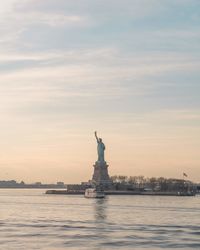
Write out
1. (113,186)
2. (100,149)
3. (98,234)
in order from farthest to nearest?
(113,186) → (100,149) → (98,234)

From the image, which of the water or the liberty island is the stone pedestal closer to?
the liberty island

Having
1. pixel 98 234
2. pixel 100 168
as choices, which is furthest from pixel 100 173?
pixel 98 234

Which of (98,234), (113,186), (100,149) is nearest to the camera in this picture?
(98,234)

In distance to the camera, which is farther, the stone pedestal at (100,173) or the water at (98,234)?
the stone pedestal at (100,173)

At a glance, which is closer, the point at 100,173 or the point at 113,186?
the point at 100,173

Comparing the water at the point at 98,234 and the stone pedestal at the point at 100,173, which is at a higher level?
the stone pedestal at the point at 100,173

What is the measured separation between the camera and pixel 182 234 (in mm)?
41844

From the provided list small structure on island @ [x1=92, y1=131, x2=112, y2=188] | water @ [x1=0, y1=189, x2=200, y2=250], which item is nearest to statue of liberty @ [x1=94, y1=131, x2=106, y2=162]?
small structure on island @ [x1=92, y1=131, x2=112, y2=188]

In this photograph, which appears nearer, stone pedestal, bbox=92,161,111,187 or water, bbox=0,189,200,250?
water, bbox=0,189,200,250

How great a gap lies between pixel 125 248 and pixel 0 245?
6706 millimetres

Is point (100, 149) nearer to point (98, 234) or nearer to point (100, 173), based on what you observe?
point (100, 173)

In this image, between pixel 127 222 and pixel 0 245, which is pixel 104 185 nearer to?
pixel 127 222

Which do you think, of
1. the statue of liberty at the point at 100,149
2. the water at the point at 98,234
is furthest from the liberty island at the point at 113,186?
the water at the point at 98,234

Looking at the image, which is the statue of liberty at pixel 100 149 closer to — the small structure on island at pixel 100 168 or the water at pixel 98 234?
the small structure on island at pixel 100 168
